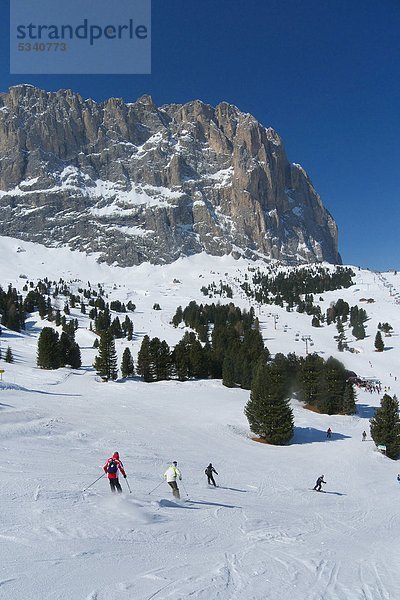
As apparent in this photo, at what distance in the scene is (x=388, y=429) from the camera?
35250mm

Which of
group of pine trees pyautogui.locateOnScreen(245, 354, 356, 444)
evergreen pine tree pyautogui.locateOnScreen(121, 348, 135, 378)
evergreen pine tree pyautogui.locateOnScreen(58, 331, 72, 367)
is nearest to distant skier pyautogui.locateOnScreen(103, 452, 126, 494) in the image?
group of pine trees pyautogui.locateOnScreen(245, 354, 356, 444)

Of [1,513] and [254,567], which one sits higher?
[1,513]

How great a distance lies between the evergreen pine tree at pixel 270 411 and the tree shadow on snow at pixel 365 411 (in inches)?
852

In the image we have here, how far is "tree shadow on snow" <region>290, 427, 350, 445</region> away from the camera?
3747cm

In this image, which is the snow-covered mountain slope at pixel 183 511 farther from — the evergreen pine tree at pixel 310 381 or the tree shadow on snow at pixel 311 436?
the evergreen pine tree at pixel 310 381

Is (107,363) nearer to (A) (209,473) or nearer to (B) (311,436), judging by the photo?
(B) (311,436)

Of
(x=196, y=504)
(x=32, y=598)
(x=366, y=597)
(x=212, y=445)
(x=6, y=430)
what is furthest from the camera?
(x=212, y=445)

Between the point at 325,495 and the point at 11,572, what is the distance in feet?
57.9

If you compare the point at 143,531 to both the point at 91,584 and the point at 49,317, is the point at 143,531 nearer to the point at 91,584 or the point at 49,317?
the point at 91,584

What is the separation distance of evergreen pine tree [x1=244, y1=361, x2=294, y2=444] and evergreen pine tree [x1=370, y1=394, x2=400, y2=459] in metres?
7.14

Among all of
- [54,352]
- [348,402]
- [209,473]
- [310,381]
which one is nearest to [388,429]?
[348,402]

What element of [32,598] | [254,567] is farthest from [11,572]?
[254,567]

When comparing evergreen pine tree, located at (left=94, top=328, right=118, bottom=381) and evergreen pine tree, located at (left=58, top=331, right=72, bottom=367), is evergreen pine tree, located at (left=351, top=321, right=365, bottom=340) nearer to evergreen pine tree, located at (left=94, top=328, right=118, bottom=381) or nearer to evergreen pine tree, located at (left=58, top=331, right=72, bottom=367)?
evergreen pine tree, located at (left=94, top=328, right=118, bottom=381)

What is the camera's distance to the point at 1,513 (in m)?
10.9
